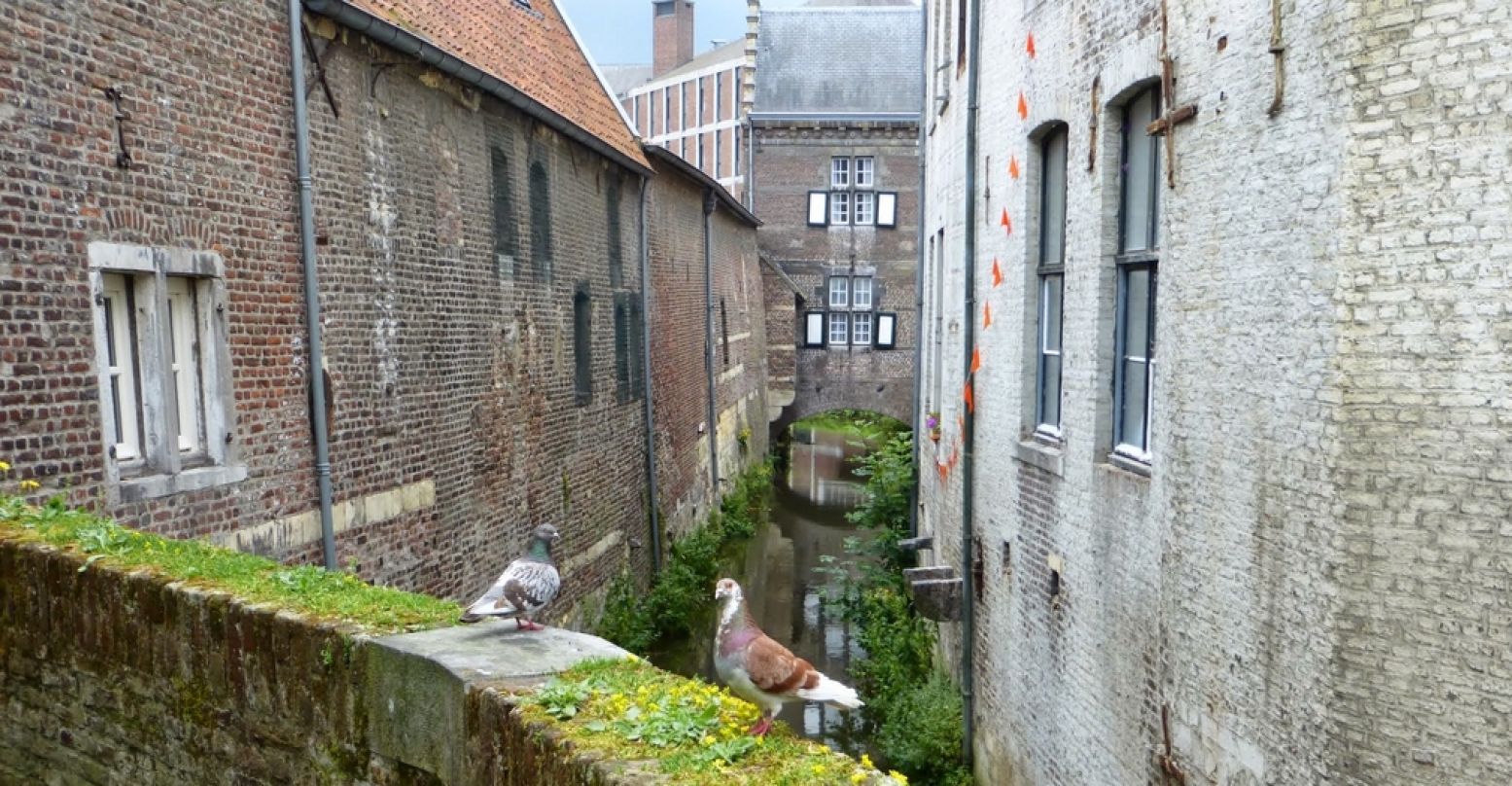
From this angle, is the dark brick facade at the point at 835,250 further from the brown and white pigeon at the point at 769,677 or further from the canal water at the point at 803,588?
the brown and white pigeon at the point at 769,677

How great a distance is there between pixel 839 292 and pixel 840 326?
101 centimetres

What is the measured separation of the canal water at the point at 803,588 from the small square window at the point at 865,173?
8.96 meters

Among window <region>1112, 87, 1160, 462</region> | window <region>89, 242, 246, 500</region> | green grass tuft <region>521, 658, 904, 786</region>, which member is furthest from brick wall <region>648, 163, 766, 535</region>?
green grass tuft <region>521, 658, 904, 786</region>

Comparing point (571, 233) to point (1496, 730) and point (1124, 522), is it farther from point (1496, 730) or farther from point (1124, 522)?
point (1496, 730)

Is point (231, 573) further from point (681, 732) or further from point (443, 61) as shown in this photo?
point (443, 61)

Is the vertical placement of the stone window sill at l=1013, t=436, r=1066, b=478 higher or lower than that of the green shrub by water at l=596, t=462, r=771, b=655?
higher

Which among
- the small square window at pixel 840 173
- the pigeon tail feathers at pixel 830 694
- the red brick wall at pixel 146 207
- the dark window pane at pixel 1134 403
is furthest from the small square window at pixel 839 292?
the pigeon tail feathers at pixel 830 694

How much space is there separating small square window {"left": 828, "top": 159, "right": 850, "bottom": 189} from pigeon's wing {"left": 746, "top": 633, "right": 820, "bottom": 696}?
29.5 metres

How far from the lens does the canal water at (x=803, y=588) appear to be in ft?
48.9

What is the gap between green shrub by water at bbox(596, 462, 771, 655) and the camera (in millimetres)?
15398

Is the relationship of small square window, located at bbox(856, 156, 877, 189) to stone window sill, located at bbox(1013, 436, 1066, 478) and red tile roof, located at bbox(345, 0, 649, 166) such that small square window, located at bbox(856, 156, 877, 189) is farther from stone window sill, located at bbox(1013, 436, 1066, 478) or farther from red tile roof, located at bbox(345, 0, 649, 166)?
stone window sill, located at bbox(1013, 436, 1066, 478)

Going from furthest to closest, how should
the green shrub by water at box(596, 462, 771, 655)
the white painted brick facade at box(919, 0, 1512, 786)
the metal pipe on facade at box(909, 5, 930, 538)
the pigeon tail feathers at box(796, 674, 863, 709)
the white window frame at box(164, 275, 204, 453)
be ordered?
the metal pipe on facade at box(909, 5, 930, 538) < the green shrub by water at box(596, 462, 771, 655) < the white window frame at box(164, 275, 204, 453) < the white painted brick facade at box(919, 0, 1512, 786) < the pigeon tail feathers at box(796, 674, 863, 709)

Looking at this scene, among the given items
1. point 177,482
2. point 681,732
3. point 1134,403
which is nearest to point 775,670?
point 681,732

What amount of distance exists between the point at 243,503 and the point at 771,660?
5.21 meters
